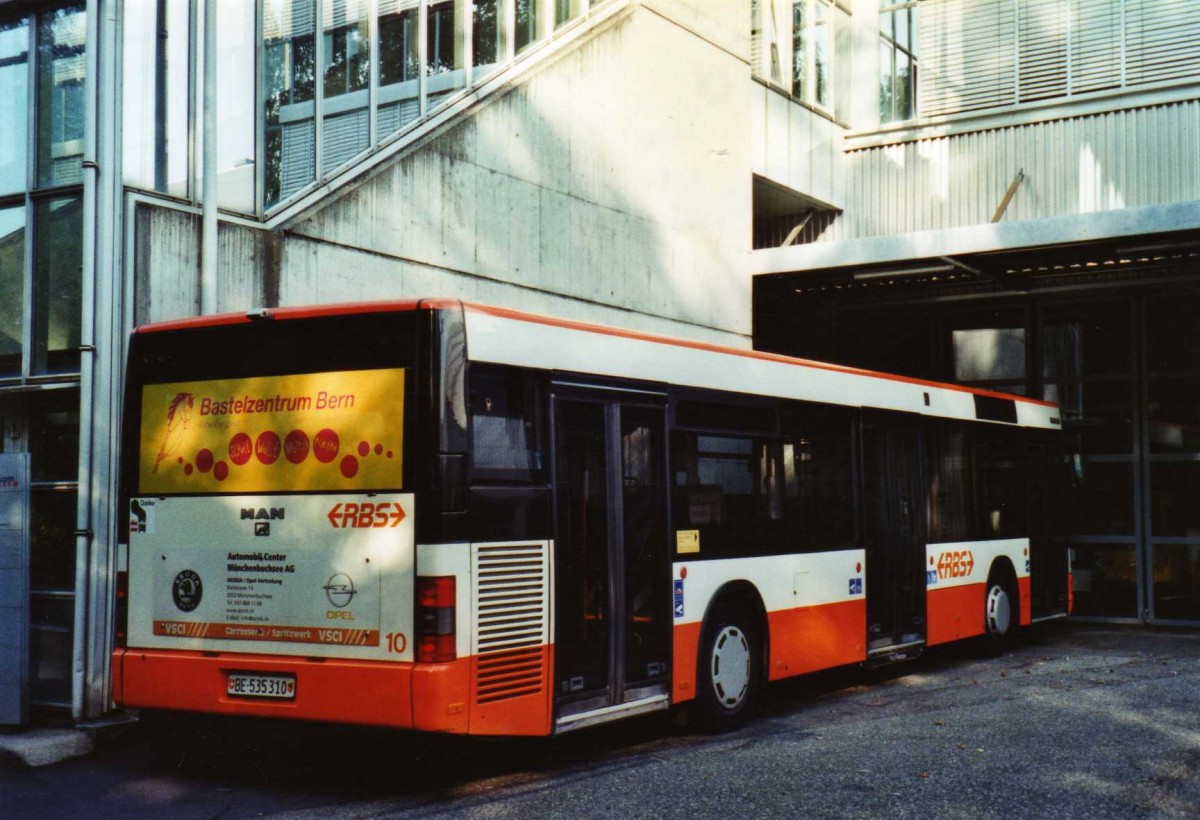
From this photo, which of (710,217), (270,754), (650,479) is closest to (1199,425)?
(710,217)

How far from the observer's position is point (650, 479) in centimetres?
880

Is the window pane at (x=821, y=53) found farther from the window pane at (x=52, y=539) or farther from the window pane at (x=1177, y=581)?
the window pane at (x=52, y=539)

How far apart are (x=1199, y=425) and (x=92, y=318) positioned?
14826 mm

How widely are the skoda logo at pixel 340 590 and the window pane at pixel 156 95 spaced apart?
171 inches

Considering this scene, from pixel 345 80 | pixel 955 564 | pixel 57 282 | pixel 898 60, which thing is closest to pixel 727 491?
pixel 955 564

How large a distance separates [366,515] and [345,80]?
6.29 m

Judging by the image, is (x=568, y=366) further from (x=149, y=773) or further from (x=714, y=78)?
(x=714, y=78)

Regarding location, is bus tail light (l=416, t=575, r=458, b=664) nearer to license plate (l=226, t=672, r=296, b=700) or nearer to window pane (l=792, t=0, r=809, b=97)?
license plate (l=226, t=672, r=296, b=700)

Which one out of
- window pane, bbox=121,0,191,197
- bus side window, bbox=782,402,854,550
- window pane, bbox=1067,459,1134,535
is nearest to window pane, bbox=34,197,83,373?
window pane, bbox=121,0,191,197

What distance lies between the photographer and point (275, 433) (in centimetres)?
762

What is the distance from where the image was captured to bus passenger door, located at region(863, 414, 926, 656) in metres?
11.8

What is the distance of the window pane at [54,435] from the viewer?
33.0ft

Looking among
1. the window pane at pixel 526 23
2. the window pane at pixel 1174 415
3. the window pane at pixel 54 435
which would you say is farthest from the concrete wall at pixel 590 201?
the window pane at pixel 1174 415

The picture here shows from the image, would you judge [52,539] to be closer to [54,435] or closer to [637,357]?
[54,435]
